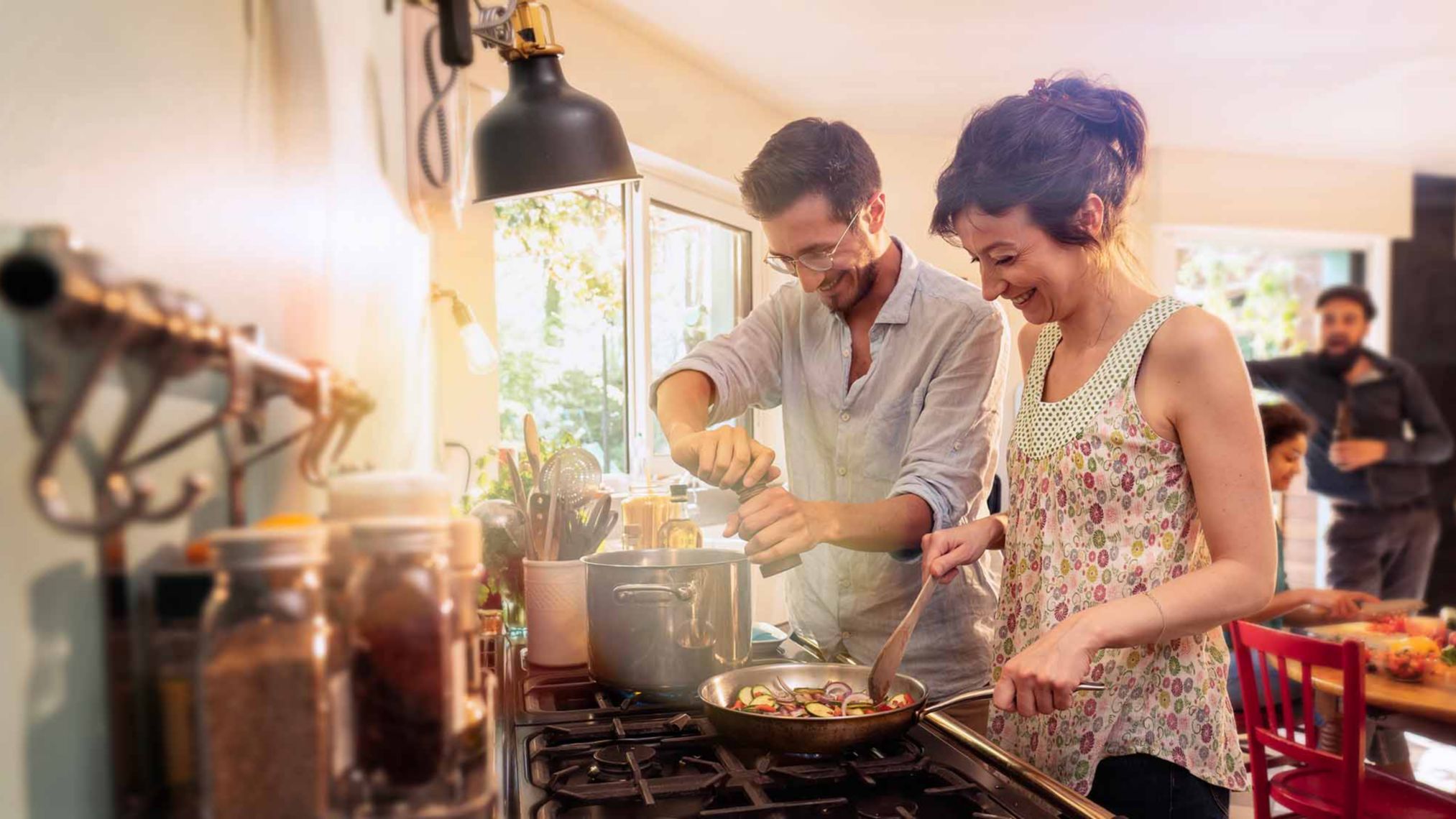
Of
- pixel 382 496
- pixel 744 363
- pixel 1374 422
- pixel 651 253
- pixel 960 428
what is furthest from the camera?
pixel 1374 422

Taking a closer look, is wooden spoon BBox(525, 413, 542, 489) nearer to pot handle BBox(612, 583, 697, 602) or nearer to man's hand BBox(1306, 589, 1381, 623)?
pot handle BBox(612, 583, 697, 602)

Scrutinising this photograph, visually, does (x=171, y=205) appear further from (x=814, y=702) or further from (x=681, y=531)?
(x=681, y=531)

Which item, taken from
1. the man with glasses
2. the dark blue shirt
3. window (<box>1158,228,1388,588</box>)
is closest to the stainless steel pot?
the man with glasses

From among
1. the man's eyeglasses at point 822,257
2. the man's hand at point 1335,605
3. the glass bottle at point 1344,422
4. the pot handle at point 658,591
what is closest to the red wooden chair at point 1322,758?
the man's hand at point 1335,605

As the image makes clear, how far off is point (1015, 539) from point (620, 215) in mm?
2077

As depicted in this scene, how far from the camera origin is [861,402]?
5.46ft

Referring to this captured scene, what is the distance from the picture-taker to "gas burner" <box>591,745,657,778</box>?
37.9 inches

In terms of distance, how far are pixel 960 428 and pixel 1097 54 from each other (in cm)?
285

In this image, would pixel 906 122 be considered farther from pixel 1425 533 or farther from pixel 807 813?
pixel 807 813

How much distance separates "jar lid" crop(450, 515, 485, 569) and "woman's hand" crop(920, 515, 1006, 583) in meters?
0.91

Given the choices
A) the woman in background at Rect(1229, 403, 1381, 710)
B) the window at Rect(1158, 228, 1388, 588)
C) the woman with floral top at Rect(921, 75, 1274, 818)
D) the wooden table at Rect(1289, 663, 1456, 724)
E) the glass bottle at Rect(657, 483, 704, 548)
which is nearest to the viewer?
the woman with floral top at Rect(921, 75, 1274, 818)

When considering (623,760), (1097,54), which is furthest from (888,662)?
(1097,54)

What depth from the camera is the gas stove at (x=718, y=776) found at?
857 millimetres

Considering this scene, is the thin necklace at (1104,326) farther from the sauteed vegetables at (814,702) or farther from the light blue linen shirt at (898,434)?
the sauteed vegetables at (814,702)
